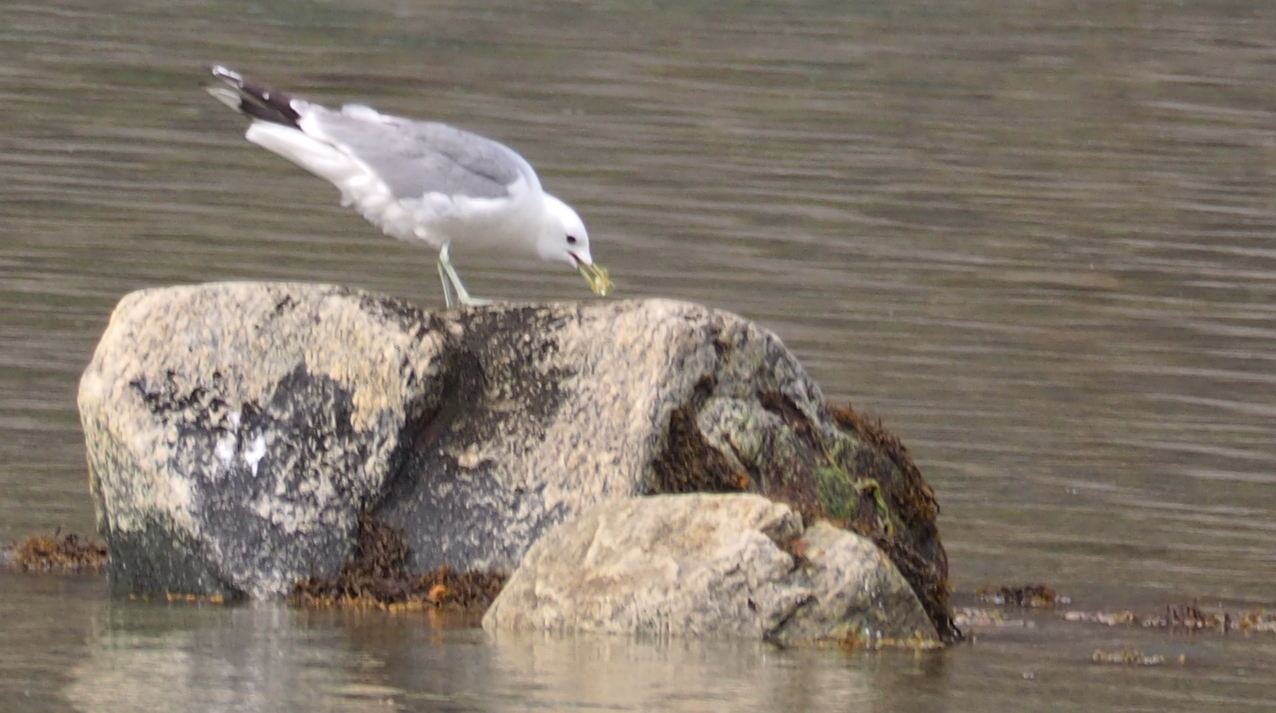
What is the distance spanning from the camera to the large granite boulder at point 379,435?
287 inches

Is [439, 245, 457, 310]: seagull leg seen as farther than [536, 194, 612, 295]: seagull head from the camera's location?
No

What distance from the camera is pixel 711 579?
254 inches

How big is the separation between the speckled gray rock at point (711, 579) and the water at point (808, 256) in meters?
0.15

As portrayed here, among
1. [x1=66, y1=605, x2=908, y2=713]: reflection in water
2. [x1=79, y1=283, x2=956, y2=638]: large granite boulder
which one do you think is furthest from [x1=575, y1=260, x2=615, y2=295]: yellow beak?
[x1=66, y1=605, x2=908, y2=713]: reflection in water

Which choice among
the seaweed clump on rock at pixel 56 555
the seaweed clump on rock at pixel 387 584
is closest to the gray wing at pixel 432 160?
the seaweed clump on rock at pixel 387 584

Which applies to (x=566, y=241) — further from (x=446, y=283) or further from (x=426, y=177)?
(x=426, y=177)

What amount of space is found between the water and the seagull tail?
1.62m

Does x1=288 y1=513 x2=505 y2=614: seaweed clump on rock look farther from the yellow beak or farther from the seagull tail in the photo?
the seagull tail

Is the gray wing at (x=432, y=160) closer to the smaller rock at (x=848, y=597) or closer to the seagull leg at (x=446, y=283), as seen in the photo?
→ the seagull leg at (x=446, y=283)

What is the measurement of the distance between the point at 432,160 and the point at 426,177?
0.07m

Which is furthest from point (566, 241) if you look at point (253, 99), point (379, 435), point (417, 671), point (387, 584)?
point (417, 671)

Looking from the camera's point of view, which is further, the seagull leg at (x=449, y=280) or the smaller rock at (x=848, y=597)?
the seagull leg at (x=449, y=280)

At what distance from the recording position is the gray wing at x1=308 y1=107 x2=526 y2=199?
8.34 metres

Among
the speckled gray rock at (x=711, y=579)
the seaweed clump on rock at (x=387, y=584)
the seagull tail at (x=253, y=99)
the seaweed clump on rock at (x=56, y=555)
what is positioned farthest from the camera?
the seagull tail at (x=253, y=99)
